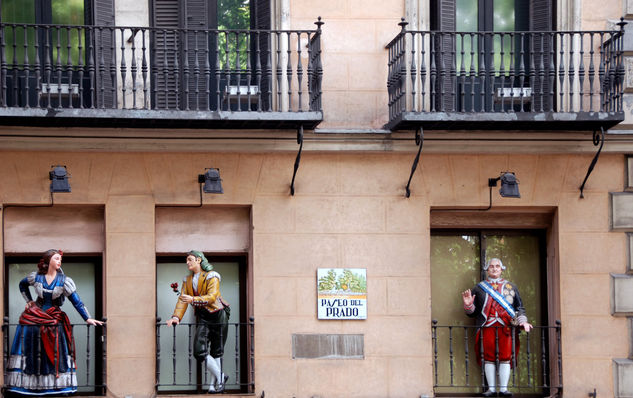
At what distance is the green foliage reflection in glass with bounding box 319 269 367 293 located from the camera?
16281mm

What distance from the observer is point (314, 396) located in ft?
52.9

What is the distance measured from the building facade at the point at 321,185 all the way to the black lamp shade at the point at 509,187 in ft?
1.92

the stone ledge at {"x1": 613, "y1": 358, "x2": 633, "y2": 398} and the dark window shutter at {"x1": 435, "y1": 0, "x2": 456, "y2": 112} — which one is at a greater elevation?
the dark window shutter at {"x1": 435, "y1": 0, "x2": 456, "y2": 112}

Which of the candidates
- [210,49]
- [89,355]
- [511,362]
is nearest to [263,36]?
[210,49]

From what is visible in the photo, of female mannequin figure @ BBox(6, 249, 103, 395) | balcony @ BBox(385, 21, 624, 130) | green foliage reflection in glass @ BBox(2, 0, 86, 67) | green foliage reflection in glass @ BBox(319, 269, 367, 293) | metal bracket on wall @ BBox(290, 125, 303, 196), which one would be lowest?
female mannequin figure @ BBox(6, 249, 103, 395)

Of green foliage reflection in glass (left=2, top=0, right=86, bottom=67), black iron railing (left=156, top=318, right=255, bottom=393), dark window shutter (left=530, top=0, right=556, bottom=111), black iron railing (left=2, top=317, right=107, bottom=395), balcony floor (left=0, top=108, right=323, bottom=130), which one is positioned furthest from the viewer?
dark window shutter (left=530, top=0, right=556, bottom=111)

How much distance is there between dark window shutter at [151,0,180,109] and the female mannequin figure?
2.32m

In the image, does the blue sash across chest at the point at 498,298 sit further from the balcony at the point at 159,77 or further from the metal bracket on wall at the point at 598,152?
the balcony at the point at 159,77

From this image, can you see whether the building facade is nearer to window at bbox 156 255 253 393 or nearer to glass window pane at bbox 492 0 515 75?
window at bbox 156 255 253 393

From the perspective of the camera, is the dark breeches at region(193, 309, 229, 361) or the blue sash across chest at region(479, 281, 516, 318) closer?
the dark breeches at region(193, 309, 229, 361)

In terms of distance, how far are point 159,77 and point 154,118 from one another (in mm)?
1216

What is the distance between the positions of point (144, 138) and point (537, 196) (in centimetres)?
480

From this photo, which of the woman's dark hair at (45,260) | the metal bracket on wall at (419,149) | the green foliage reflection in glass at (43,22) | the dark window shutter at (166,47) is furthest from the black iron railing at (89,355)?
the metal bracket on wall at (419,149)

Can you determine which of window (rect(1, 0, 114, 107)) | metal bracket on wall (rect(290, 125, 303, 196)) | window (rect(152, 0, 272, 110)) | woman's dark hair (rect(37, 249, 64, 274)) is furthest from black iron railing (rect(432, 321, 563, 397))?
window (rect(1, 0, 114, 107))
